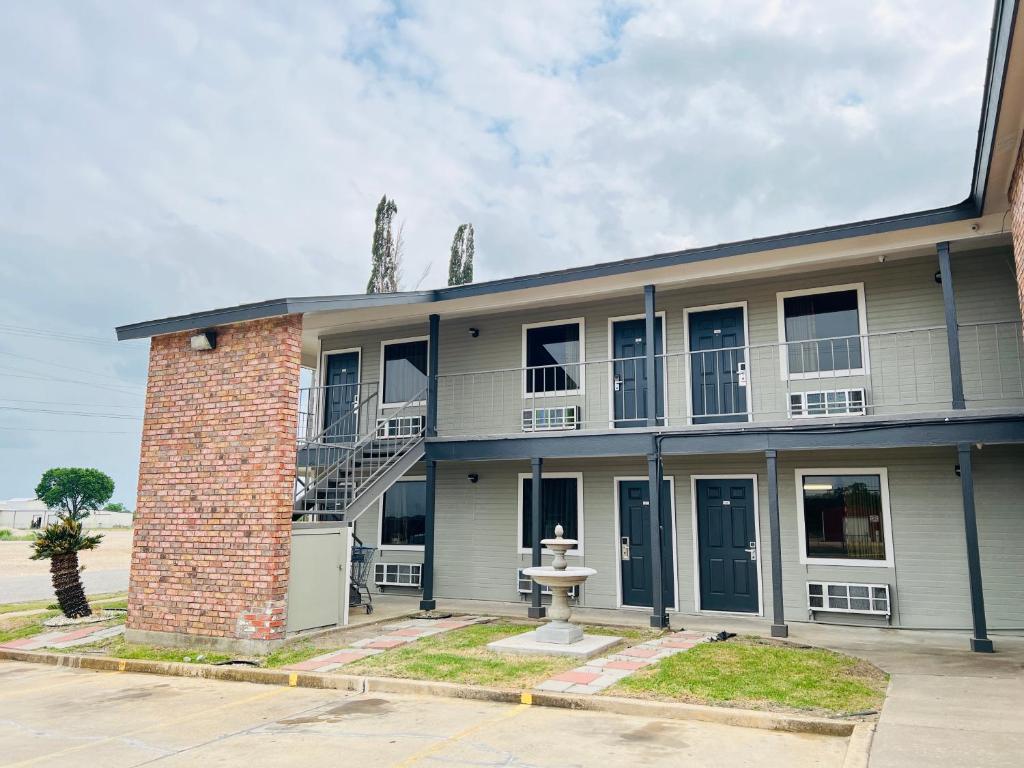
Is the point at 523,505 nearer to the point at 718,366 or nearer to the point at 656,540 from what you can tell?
the point at 656,540

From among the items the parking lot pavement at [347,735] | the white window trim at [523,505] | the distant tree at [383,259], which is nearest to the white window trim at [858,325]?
the white window trim at [523,505]

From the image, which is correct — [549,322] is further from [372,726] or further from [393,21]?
[393,21]

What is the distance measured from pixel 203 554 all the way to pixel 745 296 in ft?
27.4

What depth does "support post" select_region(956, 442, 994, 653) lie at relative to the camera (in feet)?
26.9

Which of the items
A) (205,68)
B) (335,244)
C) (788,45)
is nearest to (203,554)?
(205,68)

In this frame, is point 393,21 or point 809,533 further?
point 393,21

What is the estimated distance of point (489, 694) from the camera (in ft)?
21.2

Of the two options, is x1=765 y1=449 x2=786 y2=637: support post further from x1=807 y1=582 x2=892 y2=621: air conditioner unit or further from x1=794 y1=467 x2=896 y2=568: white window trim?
x1=794 y1=467 x2=896 y2=568: white window trim

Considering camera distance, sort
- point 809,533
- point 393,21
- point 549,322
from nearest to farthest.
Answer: point 809,533 < point 549,322 < point 393,21

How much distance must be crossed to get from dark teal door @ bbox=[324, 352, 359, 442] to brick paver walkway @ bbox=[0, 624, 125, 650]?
5057 millimetres

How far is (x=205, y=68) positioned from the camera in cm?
2642

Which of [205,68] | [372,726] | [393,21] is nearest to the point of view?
[372,726]

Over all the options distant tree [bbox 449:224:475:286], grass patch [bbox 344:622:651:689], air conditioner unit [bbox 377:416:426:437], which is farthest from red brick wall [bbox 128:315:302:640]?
distant tree [bbox 449:224:475:286]

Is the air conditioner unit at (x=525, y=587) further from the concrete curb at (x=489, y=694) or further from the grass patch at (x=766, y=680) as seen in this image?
the concrete curb at (x=489, y=694)
